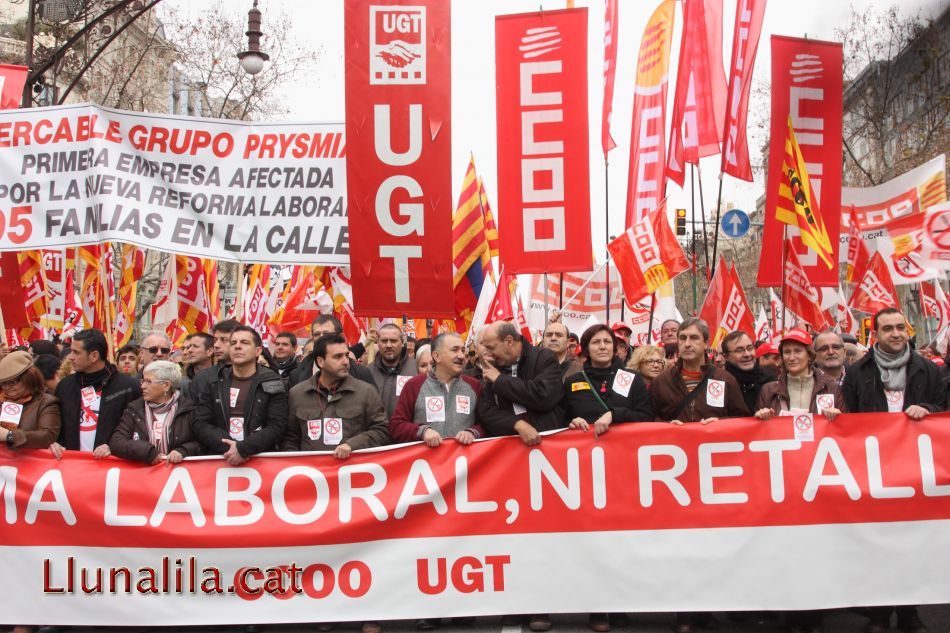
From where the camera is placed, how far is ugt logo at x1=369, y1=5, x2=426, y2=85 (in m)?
7.69

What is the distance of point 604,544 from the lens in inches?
234

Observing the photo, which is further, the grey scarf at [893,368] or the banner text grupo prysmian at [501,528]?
the grey scarf at [893,368]

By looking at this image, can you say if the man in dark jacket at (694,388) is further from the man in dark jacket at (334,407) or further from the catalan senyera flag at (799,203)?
the catalan senyera flag at (799,203)

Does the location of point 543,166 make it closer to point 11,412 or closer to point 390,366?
point 390,366

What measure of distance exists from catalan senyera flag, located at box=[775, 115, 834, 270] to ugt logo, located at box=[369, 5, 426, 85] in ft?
15.6

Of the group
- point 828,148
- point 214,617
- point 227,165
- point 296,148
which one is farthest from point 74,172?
point 828,148

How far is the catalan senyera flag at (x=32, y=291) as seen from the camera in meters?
11.9

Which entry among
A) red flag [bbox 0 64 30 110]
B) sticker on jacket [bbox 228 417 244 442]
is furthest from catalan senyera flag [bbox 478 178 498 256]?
sticker on jacket [bbox 228 417 244 442]

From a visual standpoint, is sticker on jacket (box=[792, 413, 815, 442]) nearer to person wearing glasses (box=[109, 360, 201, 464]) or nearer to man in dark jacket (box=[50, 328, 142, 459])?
person wearing glasses (box=[109, 360, 201, 464])

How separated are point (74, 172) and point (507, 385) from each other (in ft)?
14.1

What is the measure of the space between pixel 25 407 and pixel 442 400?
2.82 metres

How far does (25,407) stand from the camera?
6.45 metres

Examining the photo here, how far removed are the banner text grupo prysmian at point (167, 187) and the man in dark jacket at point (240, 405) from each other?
1.71 metres

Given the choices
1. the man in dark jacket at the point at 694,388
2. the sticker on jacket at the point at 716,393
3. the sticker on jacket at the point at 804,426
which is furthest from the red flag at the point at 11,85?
the sticker on jacket at the point at 804,426
